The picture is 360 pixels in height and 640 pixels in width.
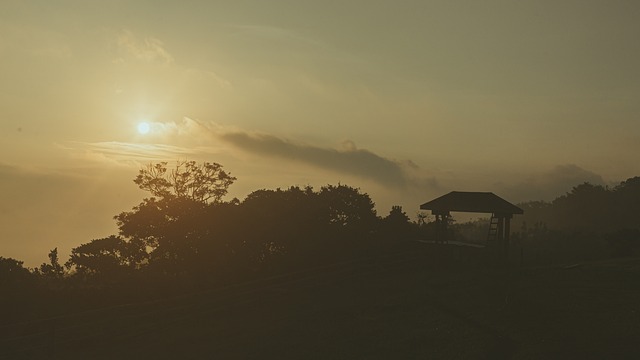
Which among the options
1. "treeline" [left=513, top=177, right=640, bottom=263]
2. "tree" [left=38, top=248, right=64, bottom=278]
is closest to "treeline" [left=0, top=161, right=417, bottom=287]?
"tree" [left=38, top=248, right=64, bottom=278]

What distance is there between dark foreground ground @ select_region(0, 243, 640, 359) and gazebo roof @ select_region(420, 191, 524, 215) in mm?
3303

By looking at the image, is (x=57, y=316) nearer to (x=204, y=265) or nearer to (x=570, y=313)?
(x=204, y=265)

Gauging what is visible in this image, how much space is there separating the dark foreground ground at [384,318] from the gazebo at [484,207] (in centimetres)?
220

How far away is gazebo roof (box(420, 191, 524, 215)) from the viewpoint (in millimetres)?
43500

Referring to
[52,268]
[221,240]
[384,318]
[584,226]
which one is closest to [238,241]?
[221,240]

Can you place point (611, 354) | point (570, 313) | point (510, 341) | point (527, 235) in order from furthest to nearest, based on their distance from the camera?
point (527, 235) < point (570, 313) < point (510, 341) < point (611, 354)

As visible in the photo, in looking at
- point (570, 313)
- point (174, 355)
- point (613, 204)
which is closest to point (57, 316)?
point (174, 355)

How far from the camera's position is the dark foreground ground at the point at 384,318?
1036 inches

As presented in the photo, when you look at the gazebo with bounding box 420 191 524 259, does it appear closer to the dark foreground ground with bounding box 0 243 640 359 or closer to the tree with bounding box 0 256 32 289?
the dark foreground ground with bounding box 0 243 640 359

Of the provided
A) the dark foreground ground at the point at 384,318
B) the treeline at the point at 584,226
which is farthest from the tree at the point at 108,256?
the treeline at the point at 584,226

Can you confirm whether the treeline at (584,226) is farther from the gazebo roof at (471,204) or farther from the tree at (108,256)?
the tree at (108,256)

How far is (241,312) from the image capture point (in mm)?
40000

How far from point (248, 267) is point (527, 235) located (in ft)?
102

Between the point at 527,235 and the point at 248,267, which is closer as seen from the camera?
the point at 248,267
